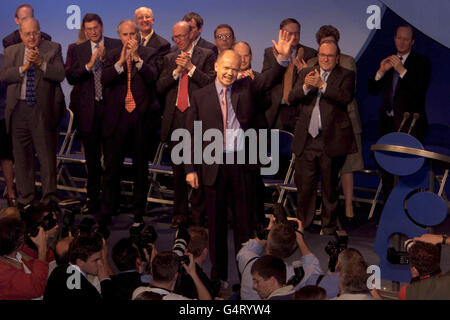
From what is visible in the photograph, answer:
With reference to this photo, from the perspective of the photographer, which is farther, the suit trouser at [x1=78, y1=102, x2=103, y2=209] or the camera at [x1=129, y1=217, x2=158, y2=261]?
the suit trouser at [x1=78, y1=102, x2=103, y2=209]

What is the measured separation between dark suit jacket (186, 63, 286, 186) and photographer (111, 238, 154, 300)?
1093mm

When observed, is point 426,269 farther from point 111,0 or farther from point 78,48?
point 111,0

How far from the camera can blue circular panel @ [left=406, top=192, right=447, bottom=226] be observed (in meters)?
4.10

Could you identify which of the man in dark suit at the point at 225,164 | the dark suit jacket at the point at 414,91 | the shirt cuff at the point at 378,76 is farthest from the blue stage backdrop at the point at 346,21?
the man in dark suit at the point at 225,164

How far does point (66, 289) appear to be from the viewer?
3.04 meters

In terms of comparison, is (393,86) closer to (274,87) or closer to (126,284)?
(274,87)

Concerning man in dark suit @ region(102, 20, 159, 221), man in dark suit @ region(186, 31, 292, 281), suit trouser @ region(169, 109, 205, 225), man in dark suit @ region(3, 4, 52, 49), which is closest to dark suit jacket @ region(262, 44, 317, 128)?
suit trouser @ region(169, 109, 205, 225)

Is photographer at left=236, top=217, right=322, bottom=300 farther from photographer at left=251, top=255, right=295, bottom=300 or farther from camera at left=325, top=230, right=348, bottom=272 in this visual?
photographer at left=251, top=255, right=295, bottom=300

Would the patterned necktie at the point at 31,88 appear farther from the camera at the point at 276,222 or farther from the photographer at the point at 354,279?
the photographer at the point at 354,279

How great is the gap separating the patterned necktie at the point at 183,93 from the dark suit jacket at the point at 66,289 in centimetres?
310

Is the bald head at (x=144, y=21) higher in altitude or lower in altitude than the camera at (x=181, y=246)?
higher

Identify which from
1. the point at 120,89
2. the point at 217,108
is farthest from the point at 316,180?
the point at 120,89

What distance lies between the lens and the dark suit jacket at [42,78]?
6.40m
